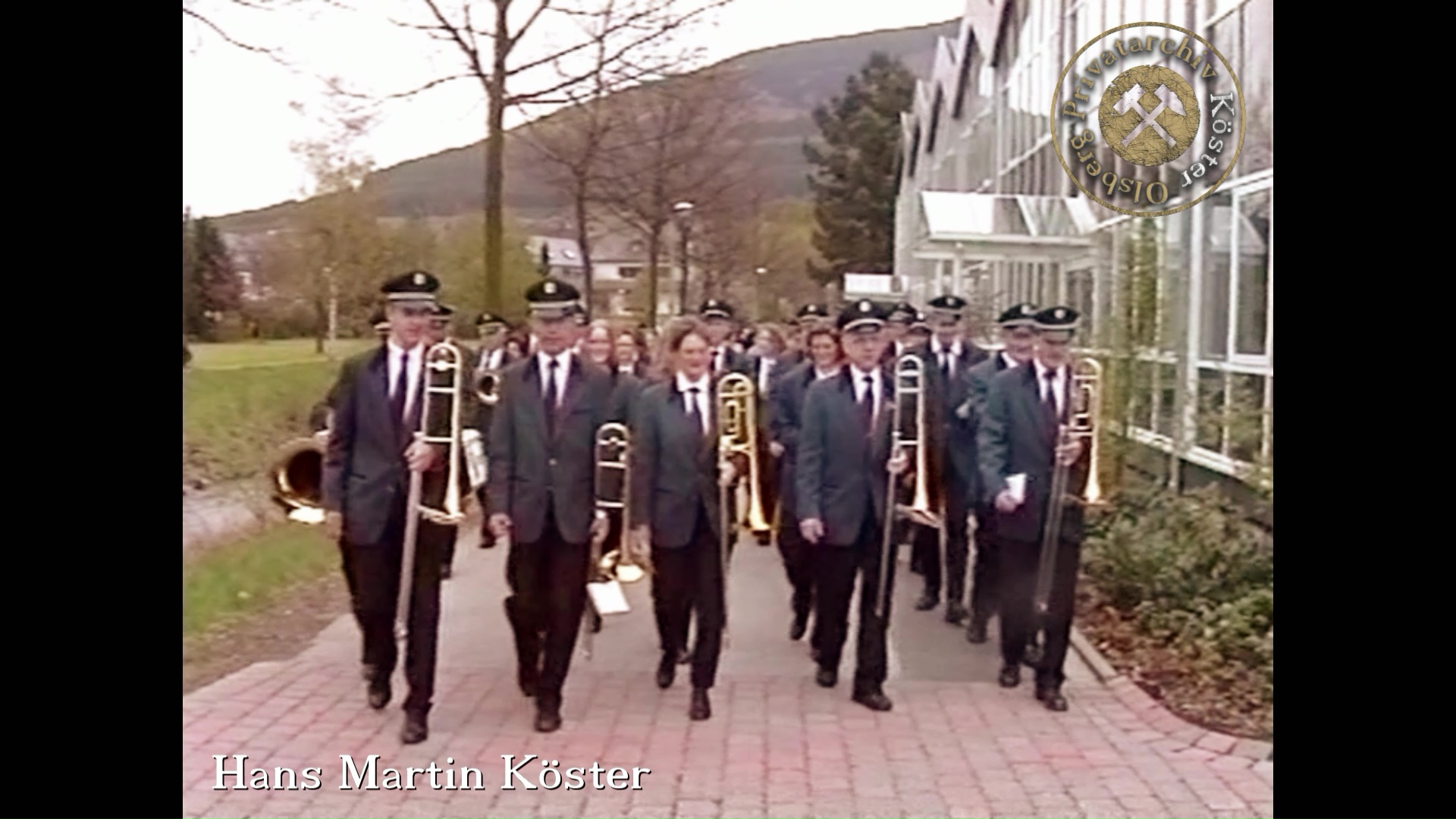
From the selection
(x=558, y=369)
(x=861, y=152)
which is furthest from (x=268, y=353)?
(x=861, y=152)

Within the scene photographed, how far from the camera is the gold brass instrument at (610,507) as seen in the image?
4574 mm

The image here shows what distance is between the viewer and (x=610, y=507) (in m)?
4.62

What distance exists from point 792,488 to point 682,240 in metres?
1.10

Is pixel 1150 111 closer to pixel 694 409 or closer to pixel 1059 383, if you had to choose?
pixel 1059 383

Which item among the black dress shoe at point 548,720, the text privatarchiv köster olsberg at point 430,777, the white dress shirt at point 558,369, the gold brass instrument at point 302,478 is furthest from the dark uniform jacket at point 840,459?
the gold brass instrument at point 302,478

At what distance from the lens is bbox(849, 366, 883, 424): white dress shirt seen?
4707 mm

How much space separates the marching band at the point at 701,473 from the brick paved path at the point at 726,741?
86 millimetres

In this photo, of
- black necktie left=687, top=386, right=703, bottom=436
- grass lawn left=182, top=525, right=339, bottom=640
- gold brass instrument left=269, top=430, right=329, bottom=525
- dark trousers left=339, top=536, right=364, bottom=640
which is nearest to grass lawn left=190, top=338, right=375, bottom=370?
gold brass instrument left=269, top=430, right=329, bottom=525
